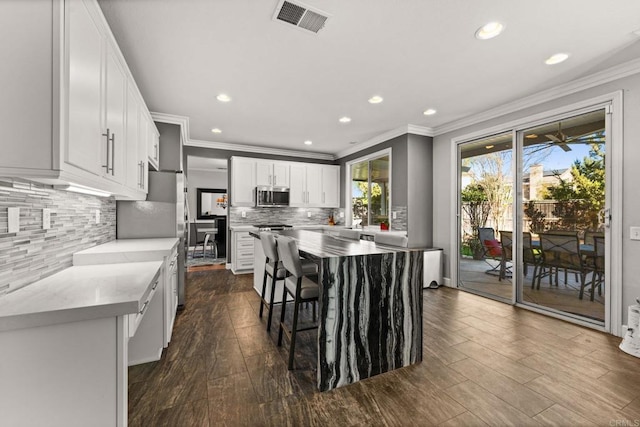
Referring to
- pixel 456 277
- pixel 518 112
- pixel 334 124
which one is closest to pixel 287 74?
pixel 334 124

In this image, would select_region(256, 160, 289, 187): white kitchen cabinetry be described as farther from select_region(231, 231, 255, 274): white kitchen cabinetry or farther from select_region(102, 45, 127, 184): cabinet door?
select_region(102, 45, 127, 184): cabinet door

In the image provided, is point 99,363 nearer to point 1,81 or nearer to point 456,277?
point 1,81

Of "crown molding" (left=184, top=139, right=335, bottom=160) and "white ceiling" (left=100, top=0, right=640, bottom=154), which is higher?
"white ceiling" (left=100, top=0, right=640, bottom=154)

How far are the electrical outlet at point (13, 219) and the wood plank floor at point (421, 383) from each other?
1213mm

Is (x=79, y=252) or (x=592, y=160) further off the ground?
(x=592, y=160)

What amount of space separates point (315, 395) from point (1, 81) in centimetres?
223

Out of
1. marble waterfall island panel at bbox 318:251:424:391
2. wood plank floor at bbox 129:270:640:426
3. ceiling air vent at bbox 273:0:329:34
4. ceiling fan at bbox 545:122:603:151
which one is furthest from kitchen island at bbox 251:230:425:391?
ceiling fan at bbox 545:122:603:151

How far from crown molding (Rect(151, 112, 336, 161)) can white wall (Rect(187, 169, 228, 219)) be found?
3397mm

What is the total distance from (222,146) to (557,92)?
525cm

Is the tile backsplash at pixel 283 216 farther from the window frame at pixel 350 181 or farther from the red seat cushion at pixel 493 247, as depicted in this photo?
the red seat cushion at pixel 493 247

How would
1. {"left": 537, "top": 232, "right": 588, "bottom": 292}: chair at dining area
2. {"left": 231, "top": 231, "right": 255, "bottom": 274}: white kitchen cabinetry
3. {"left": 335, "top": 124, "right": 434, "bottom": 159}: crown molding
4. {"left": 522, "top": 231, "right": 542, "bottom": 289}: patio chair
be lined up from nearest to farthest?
1. {"left": 537, "top": 232, "right": 588, "bottom": 292}: chair at dining area
2. {"left": 522, "top": 231, "right": 542, "bottom": 289}: patio chair
3. {"left": 335, "top": 124, "right": 434, "bottom": 159}: crown molding
4. {"left": 231, "top": 231, "right": 255, "bottom": 274}: white kitchen cabinetry

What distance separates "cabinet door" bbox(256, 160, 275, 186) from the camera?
576 cm

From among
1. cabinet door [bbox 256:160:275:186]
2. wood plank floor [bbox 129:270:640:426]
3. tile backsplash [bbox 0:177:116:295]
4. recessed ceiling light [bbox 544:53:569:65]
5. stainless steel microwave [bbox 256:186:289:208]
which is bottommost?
wood plank floor [bbox 129:270:640:426]

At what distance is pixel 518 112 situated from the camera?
11.7 feet
